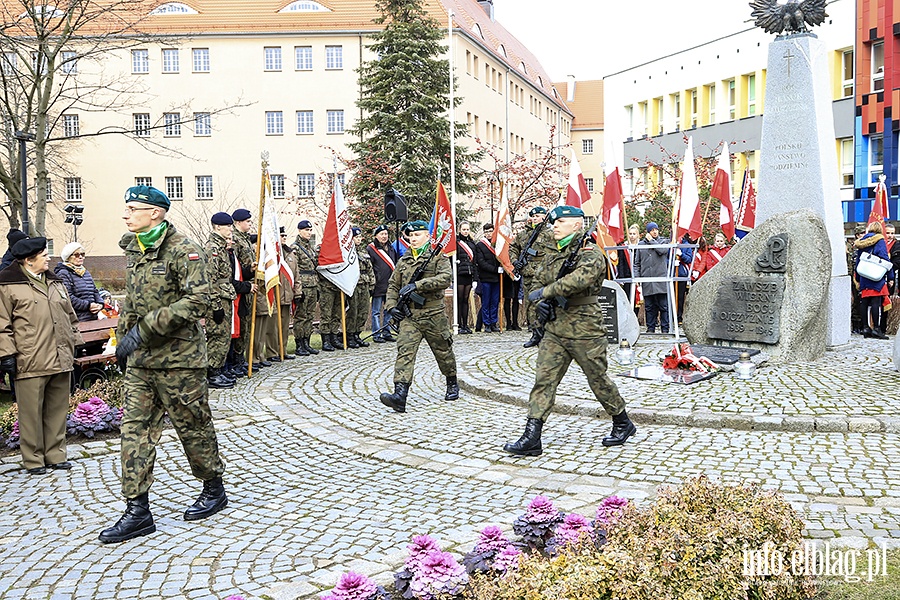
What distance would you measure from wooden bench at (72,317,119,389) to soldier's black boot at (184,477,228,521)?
5.03 m

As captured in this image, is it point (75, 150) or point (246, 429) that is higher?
point (75, 150)

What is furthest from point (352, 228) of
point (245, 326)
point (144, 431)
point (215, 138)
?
point (215, 138)

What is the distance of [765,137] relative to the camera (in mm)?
12750

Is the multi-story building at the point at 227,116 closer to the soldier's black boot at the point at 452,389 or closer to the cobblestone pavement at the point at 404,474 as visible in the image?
the soldier's black boot at the point at 452,389

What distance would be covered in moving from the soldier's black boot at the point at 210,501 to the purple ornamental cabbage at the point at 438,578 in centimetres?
230

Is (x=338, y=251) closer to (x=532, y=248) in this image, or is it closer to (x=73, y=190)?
(x=532, y=248)

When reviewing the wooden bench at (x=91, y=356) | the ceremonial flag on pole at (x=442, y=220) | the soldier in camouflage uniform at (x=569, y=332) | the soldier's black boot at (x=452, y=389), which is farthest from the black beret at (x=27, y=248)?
the ceremonial flag on pole at (x=442, y=220)

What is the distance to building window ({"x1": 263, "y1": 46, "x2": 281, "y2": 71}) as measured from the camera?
50.3 meters

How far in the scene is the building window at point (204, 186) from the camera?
49812 millimetres

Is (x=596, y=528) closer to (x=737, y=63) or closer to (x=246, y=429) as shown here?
(x=246, y=429)

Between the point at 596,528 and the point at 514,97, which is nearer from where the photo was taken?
the point at 596,528

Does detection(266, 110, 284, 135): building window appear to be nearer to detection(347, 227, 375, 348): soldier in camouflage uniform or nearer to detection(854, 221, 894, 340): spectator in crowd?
detection(347, 227, 375, 348): soldier in camouflage uniform

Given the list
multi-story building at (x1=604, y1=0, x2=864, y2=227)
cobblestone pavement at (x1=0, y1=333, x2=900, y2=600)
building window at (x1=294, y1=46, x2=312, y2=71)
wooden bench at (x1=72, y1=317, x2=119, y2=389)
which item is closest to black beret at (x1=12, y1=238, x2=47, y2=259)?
cobblestone pavement at (x1=0, y1=333, x2=900, y2=600)

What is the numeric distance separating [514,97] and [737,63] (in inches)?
1100
